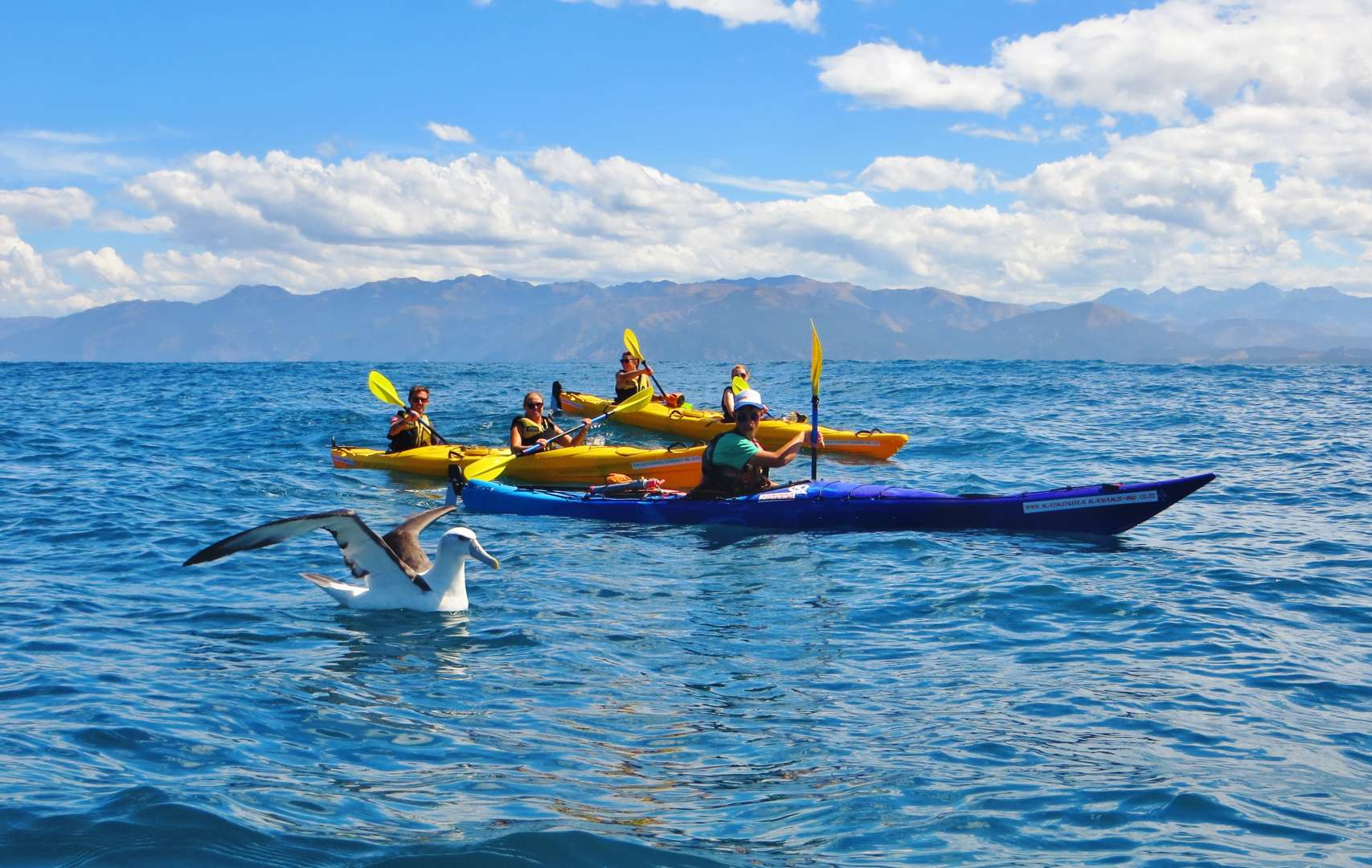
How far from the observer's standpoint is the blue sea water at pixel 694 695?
4430mm

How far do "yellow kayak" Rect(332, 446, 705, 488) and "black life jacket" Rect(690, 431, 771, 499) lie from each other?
2353 mm

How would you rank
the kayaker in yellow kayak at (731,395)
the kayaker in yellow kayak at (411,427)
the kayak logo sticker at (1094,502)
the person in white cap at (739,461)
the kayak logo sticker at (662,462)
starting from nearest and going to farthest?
the kayak logo sticker at (1094,502) < the person in white cap at (739,461) < the kayak logo sticker at (662,462) < the kayaker in yellow kayak at (411,427) < the kayaker in yellow kayak at (731,395)

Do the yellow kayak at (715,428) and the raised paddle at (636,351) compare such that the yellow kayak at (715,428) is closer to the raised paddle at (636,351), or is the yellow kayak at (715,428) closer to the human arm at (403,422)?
the raised paddle at (636,351)

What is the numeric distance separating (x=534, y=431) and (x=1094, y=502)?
8255mm

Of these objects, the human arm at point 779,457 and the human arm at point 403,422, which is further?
the human arm at point 403,422

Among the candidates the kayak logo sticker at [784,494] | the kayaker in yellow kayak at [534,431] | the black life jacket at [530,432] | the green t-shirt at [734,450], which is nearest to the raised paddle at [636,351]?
the kayaker in yellow kayak at [534,431]

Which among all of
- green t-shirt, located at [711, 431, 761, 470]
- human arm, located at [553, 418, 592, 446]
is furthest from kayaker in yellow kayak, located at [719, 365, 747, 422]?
green t-shirt, located at [711, 431, 761, 470]

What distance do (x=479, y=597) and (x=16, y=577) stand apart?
4120 mm

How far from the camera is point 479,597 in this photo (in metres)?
8.66

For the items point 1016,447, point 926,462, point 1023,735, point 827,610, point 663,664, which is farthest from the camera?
point 1016,447

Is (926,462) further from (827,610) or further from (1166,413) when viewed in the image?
(1166,413)

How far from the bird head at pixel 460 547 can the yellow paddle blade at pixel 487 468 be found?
608 centimetres

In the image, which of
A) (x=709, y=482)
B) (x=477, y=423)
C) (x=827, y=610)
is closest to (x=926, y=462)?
(x=709, y=482)

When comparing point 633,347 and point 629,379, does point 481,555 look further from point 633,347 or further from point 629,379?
point 633,347
